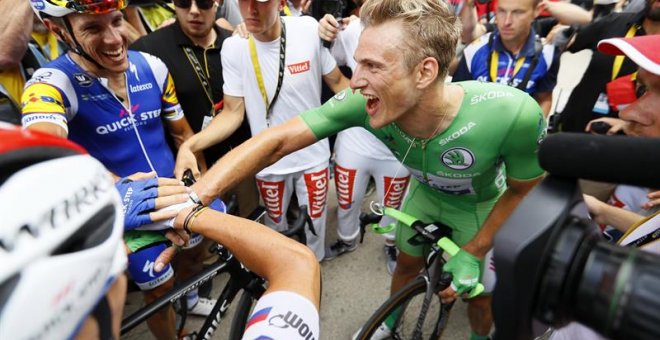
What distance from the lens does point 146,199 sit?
138cm

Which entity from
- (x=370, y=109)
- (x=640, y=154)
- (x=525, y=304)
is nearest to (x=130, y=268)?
(x=370, y=109)

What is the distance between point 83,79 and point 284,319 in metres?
1.86

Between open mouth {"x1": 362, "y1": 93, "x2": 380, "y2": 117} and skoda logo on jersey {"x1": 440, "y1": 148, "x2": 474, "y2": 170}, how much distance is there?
0.42m

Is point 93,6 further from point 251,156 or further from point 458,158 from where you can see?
point 458,158

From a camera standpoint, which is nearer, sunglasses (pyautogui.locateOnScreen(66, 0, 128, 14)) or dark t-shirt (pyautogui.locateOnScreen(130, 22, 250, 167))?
sunglasses (pyautogui.locateOnScreen(66, 0, 128, 14))

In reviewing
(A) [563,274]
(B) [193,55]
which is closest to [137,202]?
(A) [563,274]

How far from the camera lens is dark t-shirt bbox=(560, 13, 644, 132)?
277 cm

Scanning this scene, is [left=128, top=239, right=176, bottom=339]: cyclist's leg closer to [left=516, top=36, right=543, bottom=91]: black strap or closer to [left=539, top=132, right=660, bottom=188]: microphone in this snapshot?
[left=539, top=132, right=660, bottom=188]: microphone

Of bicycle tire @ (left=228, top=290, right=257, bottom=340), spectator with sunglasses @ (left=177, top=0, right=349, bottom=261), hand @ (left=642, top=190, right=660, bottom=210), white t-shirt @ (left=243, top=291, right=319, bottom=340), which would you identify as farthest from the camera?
spectator with sunglasses @ (left=177, top=0, right=349, bottom=261)

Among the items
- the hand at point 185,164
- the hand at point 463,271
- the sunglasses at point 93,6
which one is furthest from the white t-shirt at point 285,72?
the hand at point 463,271

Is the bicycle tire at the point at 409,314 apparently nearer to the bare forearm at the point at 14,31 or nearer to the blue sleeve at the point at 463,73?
the blue sleeve at the point at 463,73

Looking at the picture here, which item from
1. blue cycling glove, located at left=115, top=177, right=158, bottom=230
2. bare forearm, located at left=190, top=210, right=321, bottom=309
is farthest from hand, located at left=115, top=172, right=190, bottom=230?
bare forearm, located at left=190, top=210, right=321, bottom=309

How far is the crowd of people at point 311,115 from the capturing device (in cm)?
144

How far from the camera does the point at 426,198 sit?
2463 millimetres
